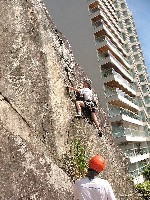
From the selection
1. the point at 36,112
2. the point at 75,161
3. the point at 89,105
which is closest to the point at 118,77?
the point at 89,105

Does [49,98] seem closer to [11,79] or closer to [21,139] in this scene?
[11,79]

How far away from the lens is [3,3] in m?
8.49

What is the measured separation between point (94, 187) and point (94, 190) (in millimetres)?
45

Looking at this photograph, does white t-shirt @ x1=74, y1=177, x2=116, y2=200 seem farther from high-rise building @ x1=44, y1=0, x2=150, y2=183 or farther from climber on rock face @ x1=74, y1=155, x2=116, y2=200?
high-rise building @ x1=44, y1=0, x2=150, y2=183

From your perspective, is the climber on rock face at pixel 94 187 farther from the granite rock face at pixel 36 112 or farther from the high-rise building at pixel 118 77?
the high-rise building at pixel 118 77

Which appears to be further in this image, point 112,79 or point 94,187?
point 112,79

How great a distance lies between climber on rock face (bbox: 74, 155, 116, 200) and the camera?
4.53 meters

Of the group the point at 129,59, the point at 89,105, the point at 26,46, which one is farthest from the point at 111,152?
the point at 129,59

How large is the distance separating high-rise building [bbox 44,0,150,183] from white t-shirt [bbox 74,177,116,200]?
99.1 ft

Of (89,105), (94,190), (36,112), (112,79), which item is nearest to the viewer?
(94,190)

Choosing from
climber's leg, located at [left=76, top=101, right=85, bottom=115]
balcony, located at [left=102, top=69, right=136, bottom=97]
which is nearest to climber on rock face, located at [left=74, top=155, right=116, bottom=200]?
climber's leg, located at [left=76, top=101, right=85, bottom=115]

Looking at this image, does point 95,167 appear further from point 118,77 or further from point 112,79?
point 118,77

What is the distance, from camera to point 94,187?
15.0 feet

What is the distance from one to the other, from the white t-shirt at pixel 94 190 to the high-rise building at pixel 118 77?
99.1ft
